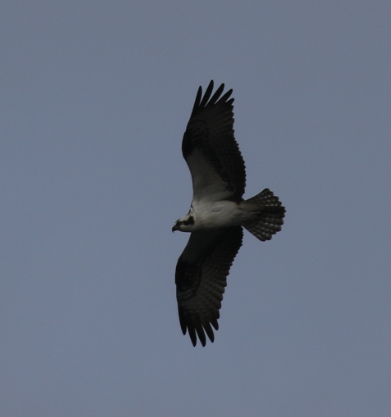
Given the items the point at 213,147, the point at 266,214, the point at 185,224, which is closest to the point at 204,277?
the point at 185,224

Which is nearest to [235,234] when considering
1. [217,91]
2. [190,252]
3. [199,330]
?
[190,252]

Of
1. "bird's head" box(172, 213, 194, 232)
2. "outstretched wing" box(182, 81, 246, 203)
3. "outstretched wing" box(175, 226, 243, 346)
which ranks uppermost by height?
"outstretched wing" box(182, 81, 246, 203)

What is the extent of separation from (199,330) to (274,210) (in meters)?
2.54

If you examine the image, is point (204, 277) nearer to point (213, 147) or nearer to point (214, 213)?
point (214, 213)

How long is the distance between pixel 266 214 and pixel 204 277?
67.5 inches

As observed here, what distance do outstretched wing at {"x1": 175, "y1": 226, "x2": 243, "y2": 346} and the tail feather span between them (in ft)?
2.00

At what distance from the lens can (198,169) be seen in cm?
1230

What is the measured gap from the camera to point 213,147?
39.8 feet

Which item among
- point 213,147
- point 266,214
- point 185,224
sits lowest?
point 185,224

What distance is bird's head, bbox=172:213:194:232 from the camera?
40.6 feet

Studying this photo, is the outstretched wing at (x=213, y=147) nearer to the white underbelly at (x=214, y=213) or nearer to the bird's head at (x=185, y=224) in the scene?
the white underbelly at (x=214, y=213)

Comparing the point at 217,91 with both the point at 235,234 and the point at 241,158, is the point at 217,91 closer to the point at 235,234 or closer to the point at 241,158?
the point at 241,158

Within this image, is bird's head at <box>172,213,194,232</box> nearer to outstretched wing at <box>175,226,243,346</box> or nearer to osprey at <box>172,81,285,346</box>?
osprey at <box>172,81,285,346</box>

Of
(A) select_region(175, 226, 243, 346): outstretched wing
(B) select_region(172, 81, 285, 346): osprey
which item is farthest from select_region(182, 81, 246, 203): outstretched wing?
(A) select_region(175, 226, 243, 346): outstretched wing
